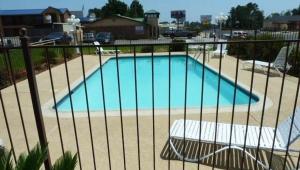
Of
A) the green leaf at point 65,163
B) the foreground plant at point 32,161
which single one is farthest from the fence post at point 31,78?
the green leaf at point 65,163

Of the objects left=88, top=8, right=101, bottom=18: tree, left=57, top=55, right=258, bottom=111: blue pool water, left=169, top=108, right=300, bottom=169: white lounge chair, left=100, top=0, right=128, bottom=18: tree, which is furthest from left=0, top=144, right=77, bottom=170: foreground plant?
left=88, top=8, right=101, bottom=18: tree

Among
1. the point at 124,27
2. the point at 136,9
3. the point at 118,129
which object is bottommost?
the point at 118,129

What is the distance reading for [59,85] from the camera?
830 centimetres

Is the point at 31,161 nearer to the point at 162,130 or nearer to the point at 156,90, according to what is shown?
the point at 162,130

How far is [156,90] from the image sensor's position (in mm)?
9523

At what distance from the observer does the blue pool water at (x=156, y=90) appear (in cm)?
775

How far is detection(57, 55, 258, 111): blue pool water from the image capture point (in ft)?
25.4

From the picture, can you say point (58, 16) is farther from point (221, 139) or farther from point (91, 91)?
point (221, 139)

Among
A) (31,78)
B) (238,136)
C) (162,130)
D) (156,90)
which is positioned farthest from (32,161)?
(156,90)

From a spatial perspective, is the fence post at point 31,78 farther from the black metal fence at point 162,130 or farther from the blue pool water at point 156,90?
the blue pool water at point 156,90

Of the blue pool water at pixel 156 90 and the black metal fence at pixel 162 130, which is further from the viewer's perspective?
the blue pool water at pixel 156 90

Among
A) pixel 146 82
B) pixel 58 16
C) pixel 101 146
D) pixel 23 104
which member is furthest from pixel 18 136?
pixel 58 16

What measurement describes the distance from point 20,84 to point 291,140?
7.78m

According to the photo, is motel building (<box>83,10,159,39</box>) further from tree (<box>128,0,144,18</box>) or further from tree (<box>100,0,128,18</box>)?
tree (<box>128,0,144,18</box>)
